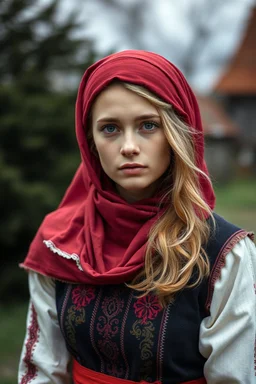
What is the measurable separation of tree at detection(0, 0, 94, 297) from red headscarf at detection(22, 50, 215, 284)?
296 cm

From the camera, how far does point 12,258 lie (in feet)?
17.7

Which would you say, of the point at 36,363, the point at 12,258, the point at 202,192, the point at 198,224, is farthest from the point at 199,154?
the point at 12,258

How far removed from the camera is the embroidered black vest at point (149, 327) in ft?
5.27

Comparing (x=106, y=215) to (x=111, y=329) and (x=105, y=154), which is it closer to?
(x=105, y=154)

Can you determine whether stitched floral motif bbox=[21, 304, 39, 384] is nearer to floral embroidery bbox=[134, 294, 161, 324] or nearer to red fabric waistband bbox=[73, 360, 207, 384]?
red fabric waistband bbox=[73, 360, 207, 384]

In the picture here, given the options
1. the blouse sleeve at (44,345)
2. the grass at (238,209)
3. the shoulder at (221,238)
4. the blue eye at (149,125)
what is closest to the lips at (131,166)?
the blue eye at (149,125)

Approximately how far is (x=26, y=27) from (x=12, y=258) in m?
2.37

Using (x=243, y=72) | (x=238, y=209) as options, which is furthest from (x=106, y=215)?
(x=243, y=72)

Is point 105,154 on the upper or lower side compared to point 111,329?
upper

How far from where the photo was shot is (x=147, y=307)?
1.64m

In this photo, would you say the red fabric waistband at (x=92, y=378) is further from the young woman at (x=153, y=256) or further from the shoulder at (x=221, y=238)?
the shoulder at (x=221, y=238)

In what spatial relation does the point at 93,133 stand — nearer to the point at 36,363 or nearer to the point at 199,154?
the point at 199,154

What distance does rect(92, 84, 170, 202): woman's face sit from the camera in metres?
1.60

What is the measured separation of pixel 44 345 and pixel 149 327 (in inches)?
19.3
